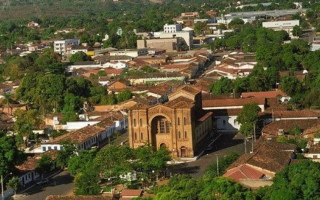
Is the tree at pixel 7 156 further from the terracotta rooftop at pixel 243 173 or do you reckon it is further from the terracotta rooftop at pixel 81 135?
the terracotta rooftop at pixel 243 173

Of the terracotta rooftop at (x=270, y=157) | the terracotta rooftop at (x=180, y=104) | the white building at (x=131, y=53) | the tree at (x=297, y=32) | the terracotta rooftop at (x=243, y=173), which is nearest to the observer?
the terracotta rooftop at (x=243, y=173)

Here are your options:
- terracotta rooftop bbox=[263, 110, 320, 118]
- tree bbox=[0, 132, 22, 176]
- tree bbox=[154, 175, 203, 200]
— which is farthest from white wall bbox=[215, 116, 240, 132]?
tree bbox=[154, 175, 203, 200]

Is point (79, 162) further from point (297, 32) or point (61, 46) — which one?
Answer: point (297, 32)

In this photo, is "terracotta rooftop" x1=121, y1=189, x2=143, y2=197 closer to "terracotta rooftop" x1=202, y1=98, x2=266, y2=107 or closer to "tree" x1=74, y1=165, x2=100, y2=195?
"tree" x1=74, y1=165, x2=100, y2=195

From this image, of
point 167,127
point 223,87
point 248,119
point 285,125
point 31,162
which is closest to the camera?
point 31,162

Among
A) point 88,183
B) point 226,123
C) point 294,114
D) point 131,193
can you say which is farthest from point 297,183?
point 226,123

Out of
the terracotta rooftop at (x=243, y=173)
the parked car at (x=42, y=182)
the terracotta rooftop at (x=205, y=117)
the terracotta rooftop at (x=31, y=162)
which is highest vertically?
the terracotta rooftop at (x=243, y=173)

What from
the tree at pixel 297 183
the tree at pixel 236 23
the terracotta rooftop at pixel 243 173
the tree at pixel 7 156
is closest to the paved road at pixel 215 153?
the terracotta rooftop at pixel 243 173
